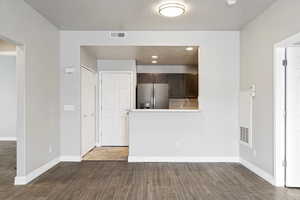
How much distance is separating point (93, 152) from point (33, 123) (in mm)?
2137

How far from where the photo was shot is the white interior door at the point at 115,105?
6.14m

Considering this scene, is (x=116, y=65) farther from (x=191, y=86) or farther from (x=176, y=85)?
(x=191, y=86)

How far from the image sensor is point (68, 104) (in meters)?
4.48

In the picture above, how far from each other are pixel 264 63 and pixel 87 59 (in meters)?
3.65

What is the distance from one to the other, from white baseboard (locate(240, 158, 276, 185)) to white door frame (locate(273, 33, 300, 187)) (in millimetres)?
134

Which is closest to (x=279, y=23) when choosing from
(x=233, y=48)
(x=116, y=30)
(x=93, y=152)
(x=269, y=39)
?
(x=269, y=39)

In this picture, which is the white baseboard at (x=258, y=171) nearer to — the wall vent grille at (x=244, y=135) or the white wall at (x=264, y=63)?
the white wall at (x=264, y=63)

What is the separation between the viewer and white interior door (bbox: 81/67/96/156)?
16.1ft

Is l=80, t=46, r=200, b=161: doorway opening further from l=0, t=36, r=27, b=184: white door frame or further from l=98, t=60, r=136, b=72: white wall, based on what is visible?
l=0, t=36, r=27, b=184: white door frame

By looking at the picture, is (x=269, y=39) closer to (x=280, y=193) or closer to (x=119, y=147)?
(x=280, y=193)

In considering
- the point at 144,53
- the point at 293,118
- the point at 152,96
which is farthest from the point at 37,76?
the point at 293,118

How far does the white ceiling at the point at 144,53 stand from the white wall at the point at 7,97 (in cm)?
340

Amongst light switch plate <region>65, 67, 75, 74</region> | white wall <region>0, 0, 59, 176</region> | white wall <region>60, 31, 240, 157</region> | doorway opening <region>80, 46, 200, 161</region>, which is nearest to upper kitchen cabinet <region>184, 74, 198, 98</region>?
doorway opening <region>80, 46, 200, 161</region>

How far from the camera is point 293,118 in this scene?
10.1ft
